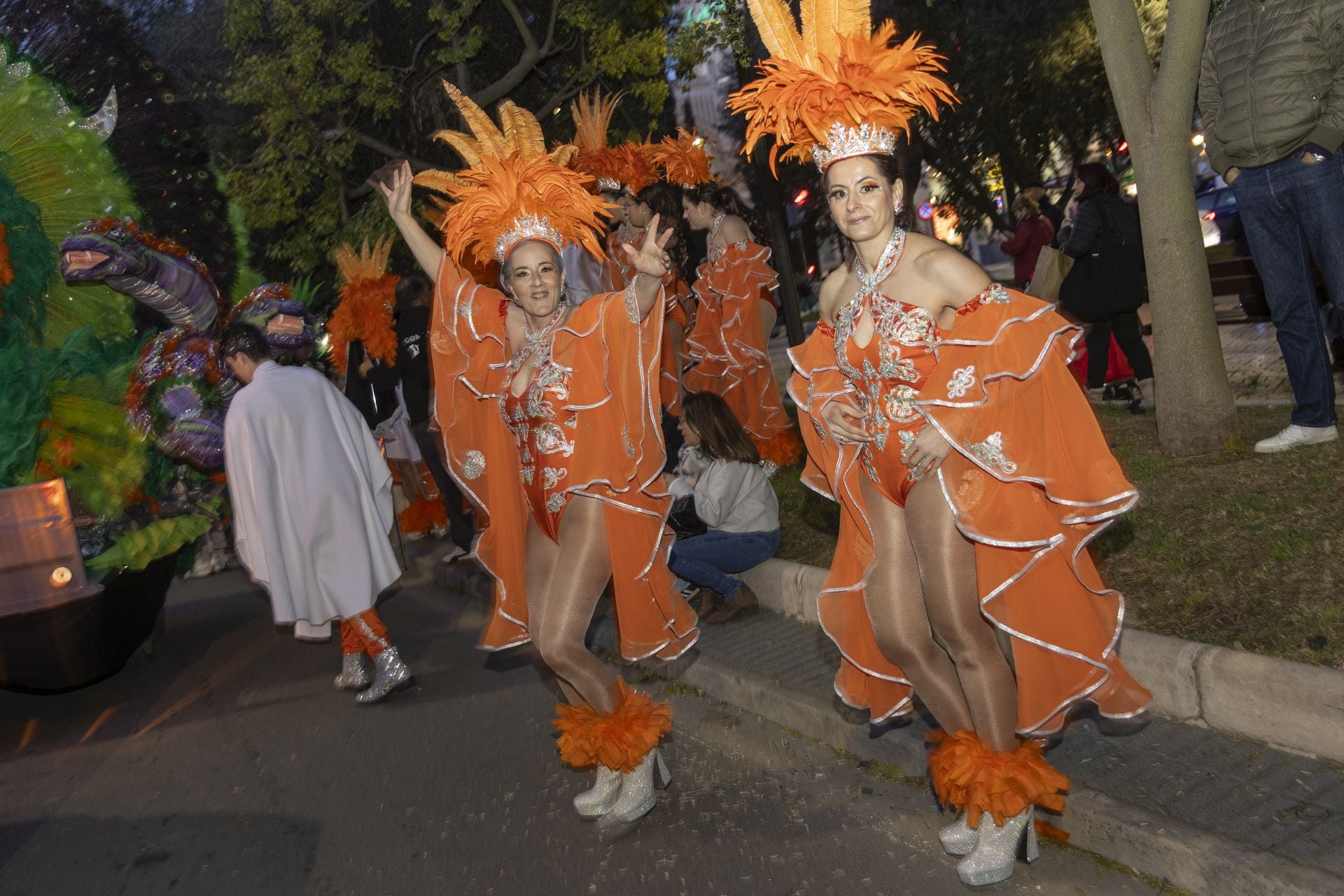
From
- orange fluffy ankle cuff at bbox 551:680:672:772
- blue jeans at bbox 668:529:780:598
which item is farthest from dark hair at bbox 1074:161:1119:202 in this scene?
orange fluffy ankle cuff at bbox 551:680:672:772

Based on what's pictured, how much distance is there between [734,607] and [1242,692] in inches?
117

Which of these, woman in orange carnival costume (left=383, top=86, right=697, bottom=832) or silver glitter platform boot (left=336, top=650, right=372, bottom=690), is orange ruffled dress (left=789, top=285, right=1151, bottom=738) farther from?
silver glitter platform boot (left=336, top=650, right=372, bottom=690)

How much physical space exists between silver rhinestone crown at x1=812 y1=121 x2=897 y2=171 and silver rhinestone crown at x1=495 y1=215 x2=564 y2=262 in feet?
4.07

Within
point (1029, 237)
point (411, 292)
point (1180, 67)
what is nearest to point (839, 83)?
point (1180, 67)

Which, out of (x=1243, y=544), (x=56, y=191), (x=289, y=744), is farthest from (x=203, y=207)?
(x=1243, y=544)

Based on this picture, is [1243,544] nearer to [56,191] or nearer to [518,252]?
[518,252]

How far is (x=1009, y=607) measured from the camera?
376cm

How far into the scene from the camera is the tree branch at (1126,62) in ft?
21.8

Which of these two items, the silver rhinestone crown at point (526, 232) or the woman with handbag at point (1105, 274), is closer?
the silver rhinestone crown at point (526, 232)

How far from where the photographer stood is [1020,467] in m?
3.65

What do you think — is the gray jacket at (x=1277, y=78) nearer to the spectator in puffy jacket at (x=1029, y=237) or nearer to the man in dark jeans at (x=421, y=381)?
the spectator in puffy jacket at (x=1029, y=237)

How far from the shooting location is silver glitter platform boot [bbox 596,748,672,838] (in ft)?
15.3

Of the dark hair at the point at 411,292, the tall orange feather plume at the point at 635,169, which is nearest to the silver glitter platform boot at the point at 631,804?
the tall orange feather plume at the point at 635,169

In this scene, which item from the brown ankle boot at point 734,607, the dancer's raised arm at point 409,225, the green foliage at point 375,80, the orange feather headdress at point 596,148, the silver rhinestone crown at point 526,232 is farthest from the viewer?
the green foliage at point 375,80
